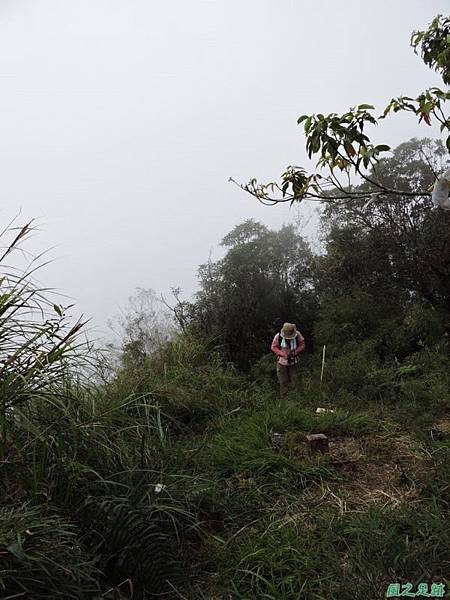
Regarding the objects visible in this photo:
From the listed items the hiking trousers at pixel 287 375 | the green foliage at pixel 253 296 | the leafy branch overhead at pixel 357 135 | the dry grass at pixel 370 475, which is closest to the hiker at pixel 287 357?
the hiking trousers at pixel 287 375

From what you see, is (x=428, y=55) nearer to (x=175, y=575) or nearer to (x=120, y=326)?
(x=175, y=575)

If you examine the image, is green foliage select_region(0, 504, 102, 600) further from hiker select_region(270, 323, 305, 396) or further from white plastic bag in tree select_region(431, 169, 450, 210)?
hiker select_region(270, 323, 305, 396)

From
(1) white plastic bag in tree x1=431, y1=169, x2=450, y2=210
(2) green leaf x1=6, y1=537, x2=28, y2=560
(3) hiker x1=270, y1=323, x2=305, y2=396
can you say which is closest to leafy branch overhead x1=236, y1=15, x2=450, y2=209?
(1) white plastic bag in tree x1=431, y1=169, x2=450, y2=210

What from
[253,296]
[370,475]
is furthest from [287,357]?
[370,475]

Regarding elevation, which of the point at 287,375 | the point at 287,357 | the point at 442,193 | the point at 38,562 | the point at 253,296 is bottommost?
the point at 38,562

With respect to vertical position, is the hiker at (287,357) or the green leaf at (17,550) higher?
the hiker at (287,357)

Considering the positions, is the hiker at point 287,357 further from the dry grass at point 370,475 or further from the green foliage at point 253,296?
the dry grass at point 370,475

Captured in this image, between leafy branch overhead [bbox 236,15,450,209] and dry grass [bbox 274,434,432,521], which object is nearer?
leafy branch overhead [bbox 236,15,450,209]

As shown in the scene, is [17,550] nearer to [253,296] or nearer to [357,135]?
[357,135]

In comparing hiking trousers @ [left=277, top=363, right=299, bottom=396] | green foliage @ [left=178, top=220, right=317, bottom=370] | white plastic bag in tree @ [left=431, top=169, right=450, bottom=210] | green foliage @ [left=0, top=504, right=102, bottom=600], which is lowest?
green foliage @ [left=0, top=504, right=102, bottom=600]

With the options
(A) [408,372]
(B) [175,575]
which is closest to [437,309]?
(A) [408,372]

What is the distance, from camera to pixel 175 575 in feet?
6.44

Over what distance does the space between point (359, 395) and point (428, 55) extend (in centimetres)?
348

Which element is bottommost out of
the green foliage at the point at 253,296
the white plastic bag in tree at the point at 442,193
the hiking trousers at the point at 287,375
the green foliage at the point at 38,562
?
Answer: the green foliage at the point at 38,562
